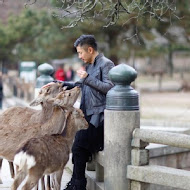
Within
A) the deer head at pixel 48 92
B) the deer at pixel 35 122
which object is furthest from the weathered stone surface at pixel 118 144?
the deer head at pixel 48 92

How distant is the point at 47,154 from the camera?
20.0ft

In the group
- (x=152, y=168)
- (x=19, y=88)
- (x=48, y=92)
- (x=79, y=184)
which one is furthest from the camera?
(x=19, y=88)

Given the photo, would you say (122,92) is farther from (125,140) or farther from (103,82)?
(103,82)

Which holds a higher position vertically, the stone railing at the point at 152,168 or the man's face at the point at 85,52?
the man's face at the point at 85,52

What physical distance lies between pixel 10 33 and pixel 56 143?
118 ft

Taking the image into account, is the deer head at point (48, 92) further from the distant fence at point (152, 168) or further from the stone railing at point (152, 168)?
the stone railing at point (152, 168)

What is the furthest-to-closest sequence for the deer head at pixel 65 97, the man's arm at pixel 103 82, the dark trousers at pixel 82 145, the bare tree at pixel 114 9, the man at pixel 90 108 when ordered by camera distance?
the bare tree at pixel 114 9, the dark trousers at pixel 82 145, the man at pixel 90 108, the deer head at pixel 65 97, the man's arm at pixel 103 82

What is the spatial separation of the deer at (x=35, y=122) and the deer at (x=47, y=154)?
165 mm

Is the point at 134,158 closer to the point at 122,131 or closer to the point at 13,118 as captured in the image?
the point at 122,131

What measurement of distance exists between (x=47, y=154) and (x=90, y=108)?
37.6 inches

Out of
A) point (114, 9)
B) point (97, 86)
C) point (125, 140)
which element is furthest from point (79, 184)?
point (114, 9)

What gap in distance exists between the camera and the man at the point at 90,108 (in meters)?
6.67

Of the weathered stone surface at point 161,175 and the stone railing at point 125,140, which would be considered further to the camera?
the stone railing at point 125,140

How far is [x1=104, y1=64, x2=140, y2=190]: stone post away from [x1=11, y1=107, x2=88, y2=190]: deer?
0.59 metres
